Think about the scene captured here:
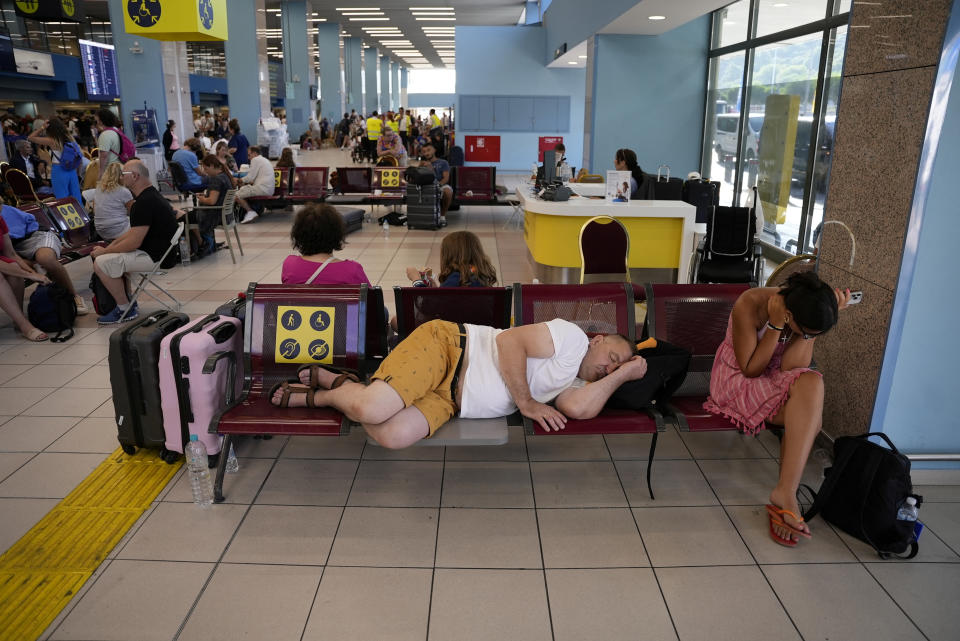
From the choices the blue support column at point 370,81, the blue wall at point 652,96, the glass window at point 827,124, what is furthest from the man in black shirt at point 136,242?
the blue support column at point 370,81

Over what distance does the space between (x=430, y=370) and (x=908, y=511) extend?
2019 mm

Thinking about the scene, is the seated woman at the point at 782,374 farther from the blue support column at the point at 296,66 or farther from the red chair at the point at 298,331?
the blue support column at the point at 296,66

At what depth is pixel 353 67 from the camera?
34312mm

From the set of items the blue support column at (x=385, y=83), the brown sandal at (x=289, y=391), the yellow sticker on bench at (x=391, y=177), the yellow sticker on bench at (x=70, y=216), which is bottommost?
the brown sandal at (x=289, y=391)

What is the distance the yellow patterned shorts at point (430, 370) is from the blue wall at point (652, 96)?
9548mm

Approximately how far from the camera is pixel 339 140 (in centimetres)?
2770

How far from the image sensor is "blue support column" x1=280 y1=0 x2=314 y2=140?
2206cm

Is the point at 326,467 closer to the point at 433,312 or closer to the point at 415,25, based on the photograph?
the point at 433,312

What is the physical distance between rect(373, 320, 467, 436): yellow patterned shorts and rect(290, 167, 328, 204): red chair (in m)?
8.70

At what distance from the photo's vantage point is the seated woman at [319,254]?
12.4 ft

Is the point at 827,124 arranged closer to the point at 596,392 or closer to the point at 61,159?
the point at 596,392

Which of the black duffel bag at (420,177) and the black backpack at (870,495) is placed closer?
the black backpack at (870,495)

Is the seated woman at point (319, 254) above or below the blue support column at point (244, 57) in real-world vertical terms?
below

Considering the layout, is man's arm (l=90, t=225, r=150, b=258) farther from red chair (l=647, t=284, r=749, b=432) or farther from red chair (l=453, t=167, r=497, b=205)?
red chair (l=453, t=167, r=497, b=205)
